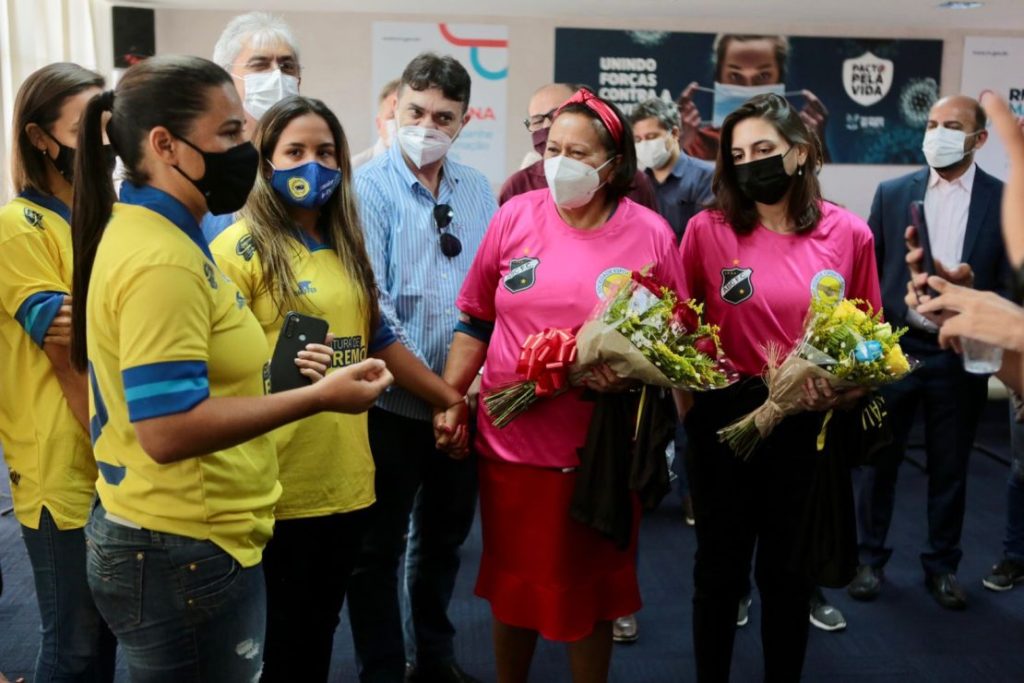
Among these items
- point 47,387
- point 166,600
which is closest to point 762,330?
point 166,600

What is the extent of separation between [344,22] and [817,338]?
5.52m

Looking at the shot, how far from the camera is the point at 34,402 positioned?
1.95 metres

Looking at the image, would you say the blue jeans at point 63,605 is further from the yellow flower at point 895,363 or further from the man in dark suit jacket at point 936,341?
the man in dark suit jacket at point 936,341

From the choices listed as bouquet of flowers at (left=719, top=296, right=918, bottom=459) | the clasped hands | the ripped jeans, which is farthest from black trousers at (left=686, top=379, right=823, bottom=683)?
the ripped jeans

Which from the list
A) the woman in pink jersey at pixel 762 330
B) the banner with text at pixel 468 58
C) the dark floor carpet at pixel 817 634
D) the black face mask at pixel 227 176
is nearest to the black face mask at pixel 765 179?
the woman in pink jersey at pixel 762 330

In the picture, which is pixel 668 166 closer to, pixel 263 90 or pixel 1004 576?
pixel 263 90

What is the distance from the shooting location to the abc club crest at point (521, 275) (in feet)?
7.61

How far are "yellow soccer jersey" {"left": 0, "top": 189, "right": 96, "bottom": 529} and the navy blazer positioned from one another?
2.96 meters

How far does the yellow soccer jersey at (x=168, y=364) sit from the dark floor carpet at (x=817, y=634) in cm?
163

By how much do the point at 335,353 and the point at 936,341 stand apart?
2.62 meters

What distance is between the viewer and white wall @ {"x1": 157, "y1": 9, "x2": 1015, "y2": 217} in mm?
6699

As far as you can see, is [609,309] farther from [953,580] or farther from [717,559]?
[953,580]

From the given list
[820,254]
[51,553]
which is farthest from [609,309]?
[51,553]

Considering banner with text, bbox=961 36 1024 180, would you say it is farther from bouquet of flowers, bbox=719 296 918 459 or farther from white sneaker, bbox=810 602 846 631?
A: bouquet of flowers, bbox=719 296 918 459
